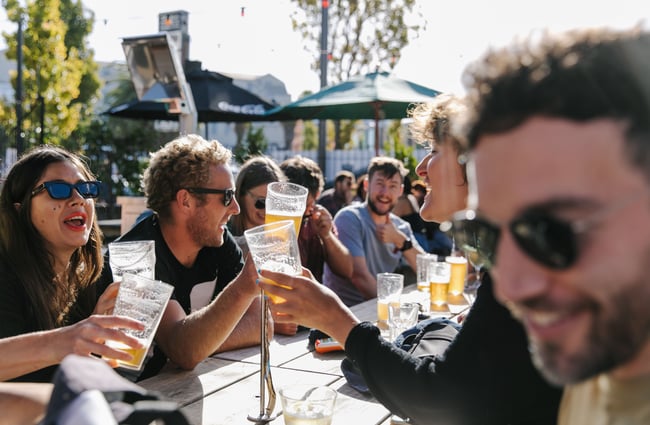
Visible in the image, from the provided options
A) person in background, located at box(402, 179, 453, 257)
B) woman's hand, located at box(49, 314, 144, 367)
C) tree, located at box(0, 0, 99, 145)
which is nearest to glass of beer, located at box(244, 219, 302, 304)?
woman's hand, located at box(49, 314, 144, 367)

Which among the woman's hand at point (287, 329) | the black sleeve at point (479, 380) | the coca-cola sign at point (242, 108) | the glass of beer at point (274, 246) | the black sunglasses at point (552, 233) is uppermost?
the coca-cola sign at point (242, 108)

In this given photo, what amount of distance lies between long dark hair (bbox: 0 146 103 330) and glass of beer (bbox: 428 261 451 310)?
1919 mm

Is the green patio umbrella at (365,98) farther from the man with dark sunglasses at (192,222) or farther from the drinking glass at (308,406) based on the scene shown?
the drinking glass at (308,406)

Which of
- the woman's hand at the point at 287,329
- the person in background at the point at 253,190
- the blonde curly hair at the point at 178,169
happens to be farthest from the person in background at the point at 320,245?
the woman's hand at the point at 287,329

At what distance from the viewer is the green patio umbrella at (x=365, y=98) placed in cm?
735

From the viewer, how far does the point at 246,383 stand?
2121 millimetres

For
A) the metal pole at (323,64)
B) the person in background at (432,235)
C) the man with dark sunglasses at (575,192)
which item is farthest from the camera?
the metal pole at (323,64)

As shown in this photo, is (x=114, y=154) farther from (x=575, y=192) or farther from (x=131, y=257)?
(x=575, y=192)

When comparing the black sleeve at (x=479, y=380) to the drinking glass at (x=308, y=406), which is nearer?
the black sleeve at (x=479, y=380)

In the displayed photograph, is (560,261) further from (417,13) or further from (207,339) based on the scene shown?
(417,13)

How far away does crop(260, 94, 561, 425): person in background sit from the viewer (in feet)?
4.71

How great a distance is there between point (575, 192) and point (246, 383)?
62.5 inches

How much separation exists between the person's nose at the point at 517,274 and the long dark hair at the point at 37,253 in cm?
190

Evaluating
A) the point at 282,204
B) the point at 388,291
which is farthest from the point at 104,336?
the point at 388,291
